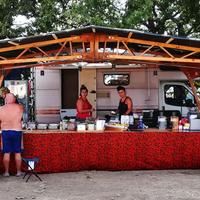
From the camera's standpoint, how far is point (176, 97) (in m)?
15.3

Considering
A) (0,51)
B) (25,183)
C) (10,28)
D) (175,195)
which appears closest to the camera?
(175,195)

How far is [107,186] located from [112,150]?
139 centimetres

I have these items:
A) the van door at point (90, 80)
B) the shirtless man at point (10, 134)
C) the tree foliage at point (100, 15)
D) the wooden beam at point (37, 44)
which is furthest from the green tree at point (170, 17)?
the shirtless man at point (10, 134)

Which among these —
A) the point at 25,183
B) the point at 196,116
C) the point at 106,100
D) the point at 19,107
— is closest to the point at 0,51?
the point at 19,107

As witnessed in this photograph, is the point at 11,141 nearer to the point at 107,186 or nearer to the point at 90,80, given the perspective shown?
the point at 107,186

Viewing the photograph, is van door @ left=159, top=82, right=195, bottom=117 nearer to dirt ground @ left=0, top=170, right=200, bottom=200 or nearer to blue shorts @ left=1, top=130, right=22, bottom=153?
dirt ground @ left=0, top=170, right=200, bottom=200

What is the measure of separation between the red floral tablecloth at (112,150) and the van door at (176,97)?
5170 mm

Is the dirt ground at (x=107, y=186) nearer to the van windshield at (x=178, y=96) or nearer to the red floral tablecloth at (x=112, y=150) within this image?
the red floral tablecloth at (x=112, y=150)

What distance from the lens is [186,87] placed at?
15.4 meters

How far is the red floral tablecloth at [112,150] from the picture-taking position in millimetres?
9680

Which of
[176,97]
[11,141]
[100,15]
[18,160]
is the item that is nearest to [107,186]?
[18,160]

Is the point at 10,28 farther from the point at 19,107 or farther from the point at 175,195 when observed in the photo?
the point at 175,195

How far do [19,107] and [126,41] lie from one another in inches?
102

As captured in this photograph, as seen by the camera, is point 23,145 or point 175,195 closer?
point 175,195
